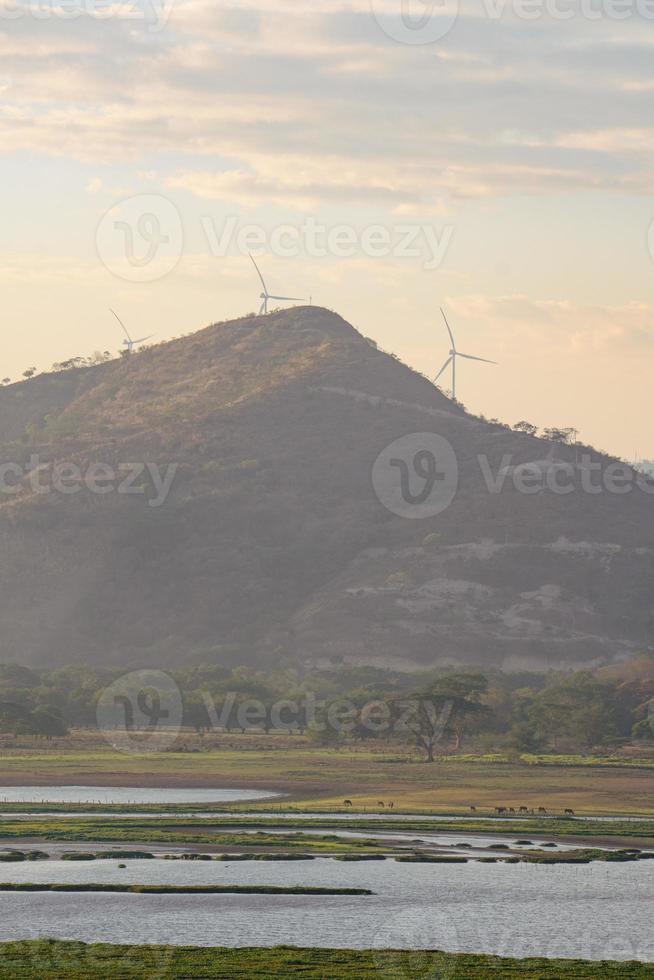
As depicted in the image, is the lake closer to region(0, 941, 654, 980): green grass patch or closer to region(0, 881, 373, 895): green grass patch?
region(0, 881, 373, 895): green grass patch

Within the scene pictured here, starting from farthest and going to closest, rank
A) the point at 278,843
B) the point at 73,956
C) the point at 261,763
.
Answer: the point at 261,763, the point at 278,843, the point at 73,956

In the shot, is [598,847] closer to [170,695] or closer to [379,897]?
[379,897]

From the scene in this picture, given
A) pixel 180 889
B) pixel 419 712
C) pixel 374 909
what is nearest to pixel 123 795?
pixel 180 889

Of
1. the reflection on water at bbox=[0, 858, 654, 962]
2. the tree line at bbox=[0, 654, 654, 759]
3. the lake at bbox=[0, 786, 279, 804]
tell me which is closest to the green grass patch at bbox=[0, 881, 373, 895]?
the reflection on water at bbox=[0, 858, 654, 962]

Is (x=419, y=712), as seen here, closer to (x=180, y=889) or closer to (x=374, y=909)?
(x=180, y=889)

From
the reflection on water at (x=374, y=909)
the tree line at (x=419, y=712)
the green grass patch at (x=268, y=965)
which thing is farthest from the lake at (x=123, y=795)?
the green grass patch at (x=268, y=965)

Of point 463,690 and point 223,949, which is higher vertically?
point 463,690

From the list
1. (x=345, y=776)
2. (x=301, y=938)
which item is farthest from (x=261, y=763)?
(x=301, y=938)

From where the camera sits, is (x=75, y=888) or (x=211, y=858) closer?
(x=75, y=888)
